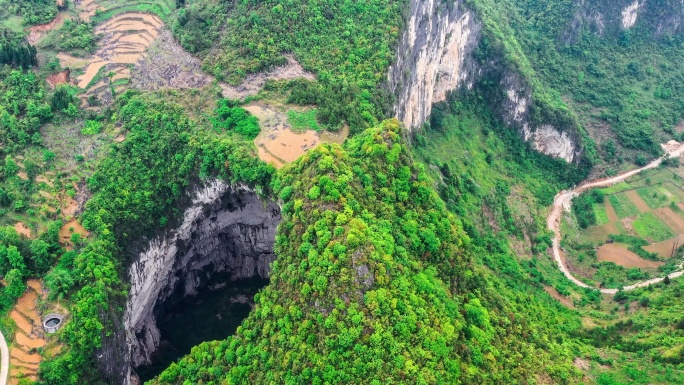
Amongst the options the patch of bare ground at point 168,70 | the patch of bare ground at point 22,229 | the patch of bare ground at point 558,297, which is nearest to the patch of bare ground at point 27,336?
the patch of bare ground at point 22,229

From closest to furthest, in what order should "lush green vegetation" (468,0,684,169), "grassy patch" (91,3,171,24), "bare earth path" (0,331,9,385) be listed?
"bare earth path" (0,331,9,385) < "grassy patch" (91,3,171,24) < "lush green vegetation" (468,0,684,169)

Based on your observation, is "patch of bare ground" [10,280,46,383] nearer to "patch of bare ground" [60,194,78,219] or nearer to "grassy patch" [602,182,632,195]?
"patch of bare ground" [60,194,78,219]

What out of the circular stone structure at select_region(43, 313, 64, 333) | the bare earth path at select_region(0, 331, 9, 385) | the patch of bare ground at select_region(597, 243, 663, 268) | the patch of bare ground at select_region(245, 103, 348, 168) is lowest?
the bare earth path at select_region(0, 331, 9, 385)

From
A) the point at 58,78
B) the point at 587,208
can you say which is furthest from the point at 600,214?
the point at 58,78

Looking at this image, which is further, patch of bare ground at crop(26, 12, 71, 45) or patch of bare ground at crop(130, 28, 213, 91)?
patch of bare ground at crop(26, 12, 71, 45)

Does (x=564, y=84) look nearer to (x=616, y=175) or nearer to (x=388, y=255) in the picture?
(x=616, y=175)

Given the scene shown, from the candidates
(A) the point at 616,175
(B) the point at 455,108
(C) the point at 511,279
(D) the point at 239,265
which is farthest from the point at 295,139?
(A) the point at 616,175

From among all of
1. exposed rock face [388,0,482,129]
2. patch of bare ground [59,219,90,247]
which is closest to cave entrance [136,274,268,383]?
patch of bare ground [59,219,90,247]
